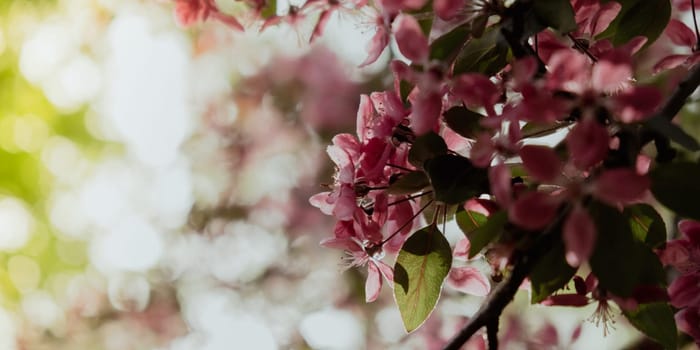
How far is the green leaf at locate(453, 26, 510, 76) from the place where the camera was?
0.80 meters

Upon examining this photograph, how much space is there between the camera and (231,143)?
137 inches

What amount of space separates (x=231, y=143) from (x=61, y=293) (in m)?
1.04

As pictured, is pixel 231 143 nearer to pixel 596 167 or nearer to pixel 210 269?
pixel 210 269

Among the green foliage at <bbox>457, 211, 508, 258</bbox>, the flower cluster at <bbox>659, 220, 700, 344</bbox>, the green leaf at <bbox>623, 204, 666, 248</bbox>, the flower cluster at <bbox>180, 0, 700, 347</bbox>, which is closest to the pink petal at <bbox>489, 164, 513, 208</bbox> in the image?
the flower cluster at <bbox>180, 0, 700, 347</bbox>

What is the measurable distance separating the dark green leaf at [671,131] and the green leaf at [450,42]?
8.5 inches

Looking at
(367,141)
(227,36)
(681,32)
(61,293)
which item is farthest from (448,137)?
(61,293)

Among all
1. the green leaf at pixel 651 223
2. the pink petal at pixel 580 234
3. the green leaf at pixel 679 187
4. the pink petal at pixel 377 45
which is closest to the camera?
the pink petal at pixel 580 234

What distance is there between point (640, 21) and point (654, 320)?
0.31m

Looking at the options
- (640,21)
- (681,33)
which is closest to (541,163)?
(640,21)

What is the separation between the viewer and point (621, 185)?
56 cm

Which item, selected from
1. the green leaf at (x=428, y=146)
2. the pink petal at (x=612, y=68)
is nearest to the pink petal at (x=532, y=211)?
the pink petal at (x=612, y=68)

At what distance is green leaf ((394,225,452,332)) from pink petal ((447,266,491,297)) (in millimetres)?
121

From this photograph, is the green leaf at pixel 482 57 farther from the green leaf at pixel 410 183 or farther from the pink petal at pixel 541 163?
the pink petal at pixel 541 163

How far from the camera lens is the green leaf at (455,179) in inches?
28.9
